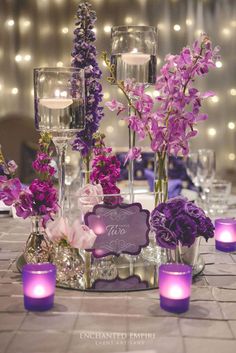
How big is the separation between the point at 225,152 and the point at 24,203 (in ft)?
13.2

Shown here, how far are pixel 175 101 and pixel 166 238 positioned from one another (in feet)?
1.09

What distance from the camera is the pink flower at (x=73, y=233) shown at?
1.21m

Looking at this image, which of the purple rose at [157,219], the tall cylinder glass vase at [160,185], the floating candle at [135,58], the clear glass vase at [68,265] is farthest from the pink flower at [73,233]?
the floating candle at [135,58]

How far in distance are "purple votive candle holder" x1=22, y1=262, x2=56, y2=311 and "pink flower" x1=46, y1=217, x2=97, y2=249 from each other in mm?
128

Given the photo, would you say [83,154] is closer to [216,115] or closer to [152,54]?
[152,54]

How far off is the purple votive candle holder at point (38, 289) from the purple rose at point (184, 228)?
0.91 ft

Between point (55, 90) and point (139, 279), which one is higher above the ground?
point (55, 90)

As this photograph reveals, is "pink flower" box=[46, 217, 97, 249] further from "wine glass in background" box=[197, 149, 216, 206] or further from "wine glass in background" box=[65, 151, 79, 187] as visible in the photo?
"wine glass in background" box=[197, 149, 216, 206]

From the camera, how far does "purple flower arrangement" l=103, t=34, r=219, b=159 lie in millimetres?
1322

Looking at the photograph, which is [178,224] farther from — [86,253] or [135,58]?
[135,58]

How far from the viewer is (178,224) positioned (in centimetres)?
120

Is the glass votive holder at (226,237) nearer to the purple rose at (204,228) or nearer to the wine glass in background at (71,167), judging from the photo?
the purple rose at (204,228)

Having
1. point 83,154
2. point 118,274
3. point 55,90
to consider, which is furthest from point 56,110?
point 118,274

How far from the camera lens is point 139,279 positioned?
1249 millimetres
